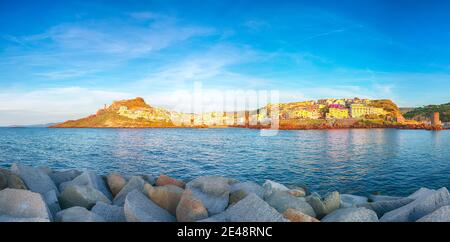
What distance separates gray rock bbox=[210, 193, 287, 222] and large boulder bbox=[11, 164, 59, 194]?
5234 millimetres

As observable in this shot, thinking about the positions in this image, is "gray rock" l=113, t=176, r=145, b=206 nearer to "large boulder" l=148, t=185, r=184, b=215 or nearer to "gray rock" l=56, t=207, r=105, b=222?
"large boulder" l=148, t=185, r=184, b=215

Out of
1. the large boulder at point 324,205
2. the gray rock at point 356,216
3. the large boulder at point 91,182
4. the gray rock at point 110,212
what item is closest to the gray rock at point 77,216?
the gray rock at point 110,212

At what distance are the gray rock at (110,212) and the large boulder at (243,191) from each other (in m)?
2.38

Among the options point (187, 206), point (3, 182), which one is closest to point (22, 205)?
point (3, 182)

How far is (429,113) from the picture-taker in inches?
7677

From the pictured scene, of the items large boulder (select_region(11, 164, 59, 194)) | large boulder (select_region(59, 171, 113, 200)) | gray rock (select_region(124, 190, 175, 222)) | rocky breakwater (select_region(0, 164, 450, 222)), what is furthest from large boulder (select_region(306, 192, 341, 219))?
→ large boulder (select_region(11, 164, 59, 194))

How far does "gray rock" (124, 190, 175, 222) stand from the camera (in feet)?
18.6

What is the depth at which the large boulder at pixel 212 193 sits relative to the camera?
273 inches

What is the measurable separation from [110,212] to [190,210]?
1.73 meters

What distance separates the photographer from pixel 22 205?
555 cm

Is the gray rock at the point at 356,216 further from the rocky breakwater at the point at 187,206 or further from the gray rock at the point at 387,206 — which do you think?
the gray rock at the point at 387,206
